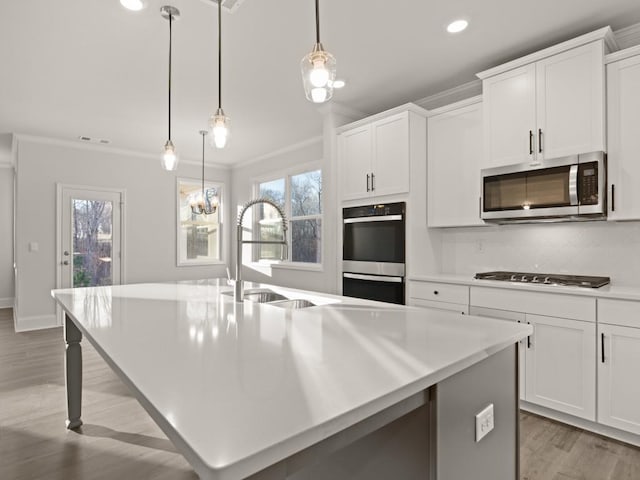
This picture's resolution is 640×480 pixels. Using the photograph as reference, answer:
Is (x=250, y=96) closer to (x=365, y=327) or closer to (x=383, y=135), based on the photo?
(x=383, y=135)

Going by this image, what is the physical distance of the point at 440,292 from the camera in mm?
3035

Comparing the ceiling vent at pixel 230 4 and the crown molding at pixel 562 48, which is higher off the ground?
the ceiling vent at pixel 230 4

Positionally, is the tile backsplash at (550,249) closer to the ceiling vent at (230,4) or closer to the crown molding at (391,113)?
the crown molding at (391,113)

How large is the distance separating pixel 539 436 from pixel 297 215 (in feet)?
12.8

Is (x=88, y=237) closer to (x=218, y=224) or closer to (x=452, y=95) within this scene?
(x=218, y=224)

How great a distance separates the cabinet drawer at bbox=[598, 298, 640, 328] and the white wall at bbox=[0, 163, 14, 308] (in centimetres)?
857

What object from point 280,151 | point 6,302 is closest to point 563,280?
point 280,151

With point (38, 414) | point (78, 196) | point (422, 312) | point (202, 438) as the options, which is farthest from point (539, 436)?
point (78, 196)

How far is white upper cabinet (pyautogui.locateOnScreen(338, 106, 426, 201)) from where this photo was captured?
330cm

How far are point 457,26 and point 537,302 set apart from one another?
189 centimetres

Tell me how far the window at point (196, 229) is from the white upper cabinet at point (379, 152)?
9.87 ft

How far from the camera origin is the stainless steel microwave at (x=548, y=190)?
2.37 m

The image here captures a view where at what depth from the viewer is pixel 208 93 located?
139 inches

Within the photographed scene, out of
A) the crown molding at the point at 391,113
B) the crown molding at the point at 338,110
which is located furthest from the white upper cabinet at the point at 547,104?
the crown molding at the point at 338,110
